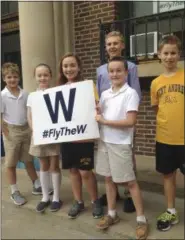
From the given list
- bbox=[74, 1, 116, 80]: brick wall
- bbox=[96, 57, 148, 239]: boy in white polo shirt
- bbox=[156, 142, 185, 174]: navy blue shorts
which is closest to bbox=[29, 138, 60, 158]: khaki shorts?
bbox=[96, 57, 148, 239]: boy in white polo shirt

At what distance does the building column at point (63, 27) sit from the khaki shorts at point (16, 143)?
245 cm

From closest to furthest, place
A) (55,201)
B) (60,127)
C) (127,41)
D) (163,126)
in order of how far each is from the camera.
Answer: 1. (163,126)
2. (60,127)
3. (55,201)
4. (127,41)

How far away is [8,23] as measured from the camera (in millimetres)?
7273

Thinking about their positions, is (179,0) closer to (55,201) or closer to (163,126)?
(163,126)

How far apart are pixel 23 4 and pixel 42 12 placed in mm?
327

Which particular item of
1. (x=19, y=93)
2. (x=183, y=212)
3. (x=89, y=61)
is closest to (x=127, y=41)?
(x=89, y=61)

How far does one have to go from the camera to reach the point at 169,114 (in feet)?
9.04

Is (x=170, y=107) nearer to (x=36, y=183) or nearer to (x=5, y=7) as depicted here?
(x=36, y=183)

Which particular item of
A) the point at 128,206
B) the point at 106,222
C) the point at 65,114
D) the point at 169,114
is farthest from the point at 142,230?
the point at 65,114

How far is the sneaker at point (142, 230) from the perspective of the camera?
9.57ft

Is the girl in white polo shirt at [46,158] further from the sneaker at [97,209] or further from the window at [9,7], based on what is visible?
the window at [9,7]

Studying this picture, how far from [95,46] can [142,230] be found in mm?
3734

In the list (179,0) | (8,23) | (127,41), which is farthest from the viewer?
(8,23)

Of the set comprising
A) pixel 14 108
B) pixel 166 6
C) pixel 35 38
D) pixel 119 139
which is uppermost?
pixel 166 6
